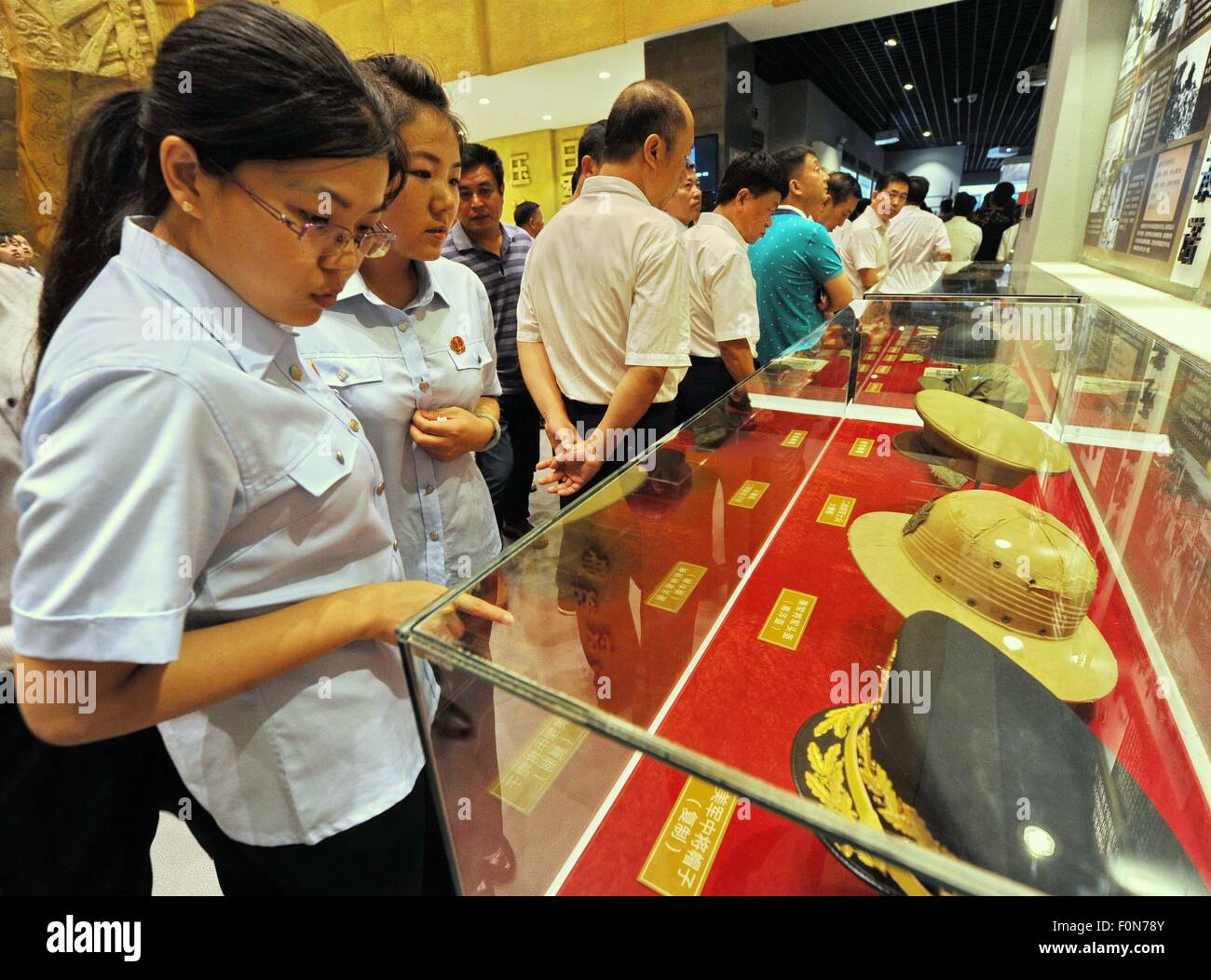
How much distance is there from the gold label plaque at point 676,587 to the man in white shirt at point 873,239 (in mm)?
3629

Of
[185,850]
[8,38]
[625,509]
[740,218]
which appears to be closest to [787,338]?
[740,218]

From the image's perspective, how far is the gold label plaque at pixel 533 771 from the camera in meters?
0.75

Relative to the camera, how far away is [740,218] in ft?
8.05

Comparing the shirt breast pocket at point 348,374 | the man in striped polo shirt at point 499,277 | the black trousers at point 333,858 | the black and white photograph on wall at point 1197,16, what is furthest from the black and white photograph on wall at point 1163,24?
the black trousers at point 333,858

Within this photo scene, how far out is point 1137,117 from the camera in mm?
2930

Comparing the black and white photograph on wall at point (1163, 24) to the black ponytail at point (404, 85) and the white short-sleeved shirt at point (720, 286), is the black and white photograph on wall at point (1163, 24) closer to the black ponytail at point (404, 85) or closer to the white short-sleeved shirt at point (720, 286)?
the white short-sleeved shirt at point (720, 286)

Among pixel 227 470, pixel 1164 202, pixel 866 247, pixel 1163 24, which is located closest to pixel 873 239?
pixel 866 247

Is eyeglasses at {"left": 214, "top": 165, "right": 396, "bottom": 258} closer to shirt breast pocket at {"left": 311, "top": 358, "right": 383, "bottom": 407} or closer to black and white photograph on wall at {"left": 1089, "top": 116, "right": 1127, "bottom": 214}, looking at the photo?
shirt breast pocket at {"left": 311, "top": 358, "right": 383, "bottom": 407}

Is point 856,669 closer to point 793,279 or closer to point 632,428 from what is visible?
point 632,428

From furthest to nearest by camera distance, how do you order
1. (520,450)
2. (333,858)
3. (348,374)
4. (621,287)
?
(520,450), (621,287), (348,374), (333,858)

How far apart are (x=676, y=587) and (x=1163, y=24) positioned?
3482mm
